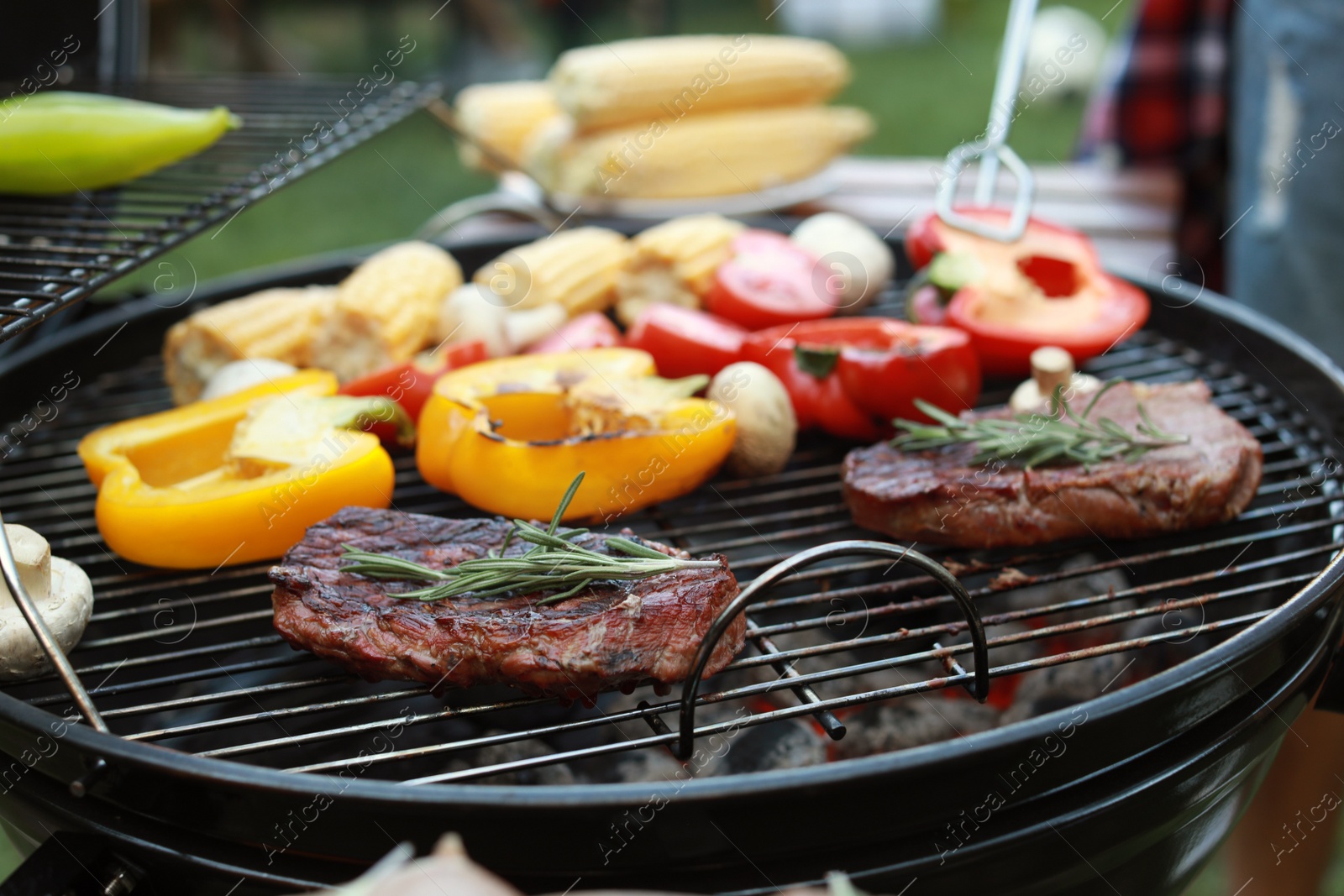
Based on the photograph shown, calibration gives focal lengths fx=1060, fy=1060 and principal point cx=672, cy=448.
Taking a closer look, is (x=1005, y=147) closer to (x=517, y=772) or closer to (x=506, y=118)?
(x=517, y=772)

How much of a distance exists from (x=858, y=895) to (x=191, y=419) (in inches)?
65.7

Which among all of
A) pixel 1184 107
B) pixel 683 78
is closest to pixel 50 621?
pixel 683 78

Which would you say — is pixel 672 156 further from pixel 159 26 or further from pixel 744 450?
pixel 159 26

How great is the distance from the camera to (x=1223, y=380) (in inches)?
101

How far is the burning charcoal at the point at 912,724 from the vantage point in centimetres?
218

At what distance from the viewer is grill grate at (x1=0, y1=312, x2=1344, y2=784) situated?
1.69 meters

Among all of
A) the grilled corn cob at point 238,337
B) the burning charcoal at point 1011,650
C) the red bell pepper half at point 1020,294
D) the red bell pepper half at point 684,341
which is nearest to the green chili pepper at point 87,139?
the grilled corn cob at point 238,337

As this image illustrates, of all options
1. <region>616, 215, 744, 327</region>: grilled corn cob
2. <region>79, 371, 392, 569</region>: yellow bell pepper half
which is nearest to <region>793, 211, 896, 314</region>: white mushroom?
<region>616, 215, 744, 327</region>: grilled corn cob

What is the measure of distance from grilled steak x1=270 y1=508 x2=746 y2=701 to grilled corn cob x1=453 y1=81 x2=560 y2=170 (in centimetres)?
303

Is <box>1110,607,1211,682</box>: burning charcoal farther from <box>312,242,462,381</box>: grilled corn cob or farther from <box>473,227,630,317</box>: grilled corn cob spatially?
<box>312,242,462,381</box>: grilled corn cob

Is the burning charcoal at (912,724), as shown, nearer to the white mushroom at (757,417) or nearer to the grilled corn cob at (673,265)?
the white mushroom at (757,417)

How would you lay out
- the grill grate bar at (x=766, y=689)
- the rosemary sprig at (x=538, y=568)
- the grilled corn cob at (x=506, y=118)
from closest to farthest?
the grill grate bar at (x=766, y=689) → the rosemary sprig at (x=538, y=568) → the grilled corn cob at (x=506, y=118)

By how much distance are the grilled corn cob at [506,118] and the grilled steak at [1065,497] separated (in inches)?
113

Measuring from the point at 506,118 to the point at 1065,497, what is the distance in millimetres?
3203
